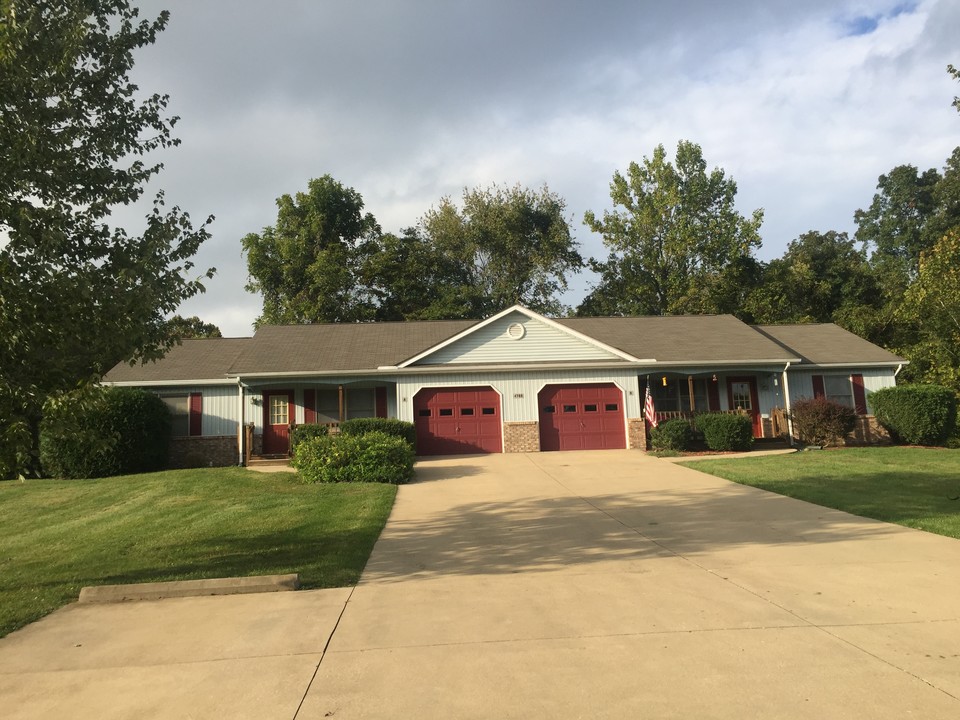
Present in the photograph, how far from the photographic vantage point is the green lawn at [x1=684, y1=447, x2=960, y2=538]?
9.77 m

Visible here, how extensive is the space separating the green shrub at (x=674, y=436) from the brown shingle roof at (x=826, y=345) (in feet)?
21.7

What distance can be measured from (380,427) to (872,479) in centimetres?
1255

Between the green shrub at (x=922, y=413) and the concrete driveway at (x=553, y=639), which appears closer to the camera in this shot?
the concrete driveway at (x=553, y=639)

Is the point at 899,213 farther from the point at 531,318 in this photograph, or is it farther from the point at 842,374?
the point at 531,318

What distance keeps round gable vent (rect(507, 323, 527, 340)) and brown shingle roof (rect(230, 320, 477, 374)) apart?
313 cm

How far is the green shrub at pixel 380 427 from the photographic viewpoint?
18797 millimetres

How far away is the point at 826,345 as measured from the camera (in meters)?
25.4

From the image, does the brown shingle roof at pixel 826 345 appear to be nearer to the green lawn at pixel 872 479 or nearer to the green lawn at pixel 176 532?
the green lawn at pixel 872 479

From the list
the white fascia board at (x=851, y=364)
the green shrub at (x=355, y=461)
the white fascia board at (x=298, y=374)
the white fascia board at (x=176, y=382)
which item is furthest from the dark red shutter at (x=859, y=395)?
the white fascia board at (x=176, y=382)

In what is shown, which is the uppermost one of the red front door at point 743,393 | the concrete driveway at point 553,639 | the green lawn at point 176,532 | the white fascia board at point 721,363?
the white fascia board at point 721,363

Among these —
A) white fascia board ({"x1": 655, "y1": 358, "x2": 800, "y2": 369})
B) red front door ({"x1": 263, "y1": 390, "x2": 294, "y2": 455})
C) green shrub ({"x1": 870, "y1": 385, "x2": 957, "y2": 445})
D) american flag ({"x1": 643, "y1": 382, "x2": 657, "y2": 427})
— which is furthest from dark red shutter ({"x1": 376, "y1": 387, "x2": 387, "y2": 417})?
green shrub ({"x1": 870, "y1": 385, "x2": 957, "y2": 445})

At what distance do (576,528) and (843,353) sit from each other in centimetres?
1964

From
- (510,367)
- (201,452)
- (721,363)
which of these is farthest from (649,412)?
(201,452)

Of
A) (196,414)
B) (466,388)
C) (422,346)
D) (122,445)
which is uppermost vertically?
(422,346)
